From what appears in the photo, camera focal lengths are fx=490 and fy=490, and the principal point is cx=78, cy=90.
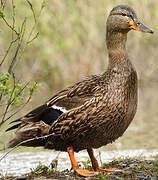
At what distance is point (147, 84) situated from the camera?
→ 531 inches

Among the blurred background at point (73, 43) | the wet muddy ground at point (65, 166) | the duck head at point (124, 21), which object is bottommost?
the wet muddy ground at point (65, 166)

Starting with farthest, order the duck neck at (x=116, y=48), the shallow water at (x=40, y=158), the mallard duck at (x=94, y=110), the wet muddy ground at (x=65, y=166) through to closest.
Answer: the shallow water at (x=40, y=158) → the duck neck at (x=116, y=48) → the wet muddy ground at (x=65, y=166) → the mallard duck at (x=94, y=110)

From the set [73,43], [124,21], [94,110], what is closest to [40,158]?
[94,110]

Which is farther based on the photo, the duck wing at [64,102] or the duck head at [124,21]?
the duck head at [124,21]

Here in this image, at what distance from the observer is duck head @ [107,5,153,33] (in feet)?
17.8

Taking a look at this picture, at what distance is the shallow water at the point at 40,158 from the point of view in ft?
21.3

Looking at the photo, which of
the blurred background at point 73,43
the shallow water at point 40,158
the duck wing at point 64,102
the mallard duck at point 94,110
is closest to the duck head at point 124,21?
the mallard duck at point 94,110

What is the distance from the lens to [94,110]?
5.02 m

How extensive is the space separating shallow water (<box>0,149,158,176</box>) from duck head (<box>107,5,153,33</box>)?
1.78 metres

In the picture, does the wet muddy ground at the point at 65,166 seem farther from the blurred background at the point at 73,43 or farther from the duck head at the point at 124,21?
the blurred background at the point at 73,43

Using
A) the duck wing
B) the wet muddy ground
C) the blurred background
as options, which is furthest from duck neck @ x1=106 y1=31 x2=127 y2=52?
the blurred background

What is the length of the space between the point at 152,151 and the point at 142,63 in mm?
6235

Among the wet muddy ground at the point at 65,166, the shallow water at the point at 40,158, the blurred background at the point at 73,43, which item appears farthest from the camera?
the blurred background at the point at 73,43

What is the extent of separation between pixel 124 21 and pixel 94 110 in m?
1.12
